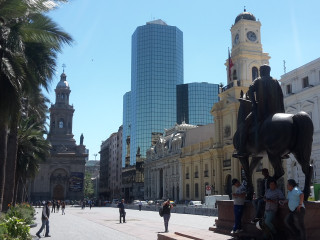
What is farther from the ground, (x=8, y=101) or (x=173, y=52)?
(x=173, y=52)

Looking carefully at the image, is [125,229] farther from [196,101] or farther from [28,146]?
[196,101]

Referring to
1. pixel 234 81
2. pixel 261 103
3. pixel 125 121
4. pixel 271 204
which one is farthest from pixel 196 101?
pixel 271 204

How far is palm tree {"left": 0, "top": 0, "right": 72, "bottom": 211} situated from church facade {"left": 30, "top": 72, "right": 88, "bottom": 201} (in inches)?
3069

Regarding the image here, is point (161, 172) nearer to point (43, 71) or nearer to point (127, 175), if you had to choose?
point (127, 175)

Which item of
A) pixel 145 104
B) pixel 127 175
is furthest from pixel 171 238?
pixel 145 104

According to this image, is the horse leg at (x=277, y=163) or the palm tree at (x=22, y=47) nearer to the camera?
the horse leg at (x=277, y=163)

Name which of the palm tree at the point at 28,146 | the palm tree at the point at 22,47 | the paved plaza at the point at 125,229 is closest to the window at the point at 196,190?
the palm tree at the point at 28,146

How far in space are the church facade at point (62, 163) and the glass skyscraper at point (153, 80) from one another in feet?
82.4

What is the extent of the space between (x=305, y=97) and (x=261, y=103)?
28821mm

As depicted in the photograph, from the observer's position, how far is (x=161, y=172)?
77250 millimetres

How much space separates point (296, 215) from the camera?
6.84 meters

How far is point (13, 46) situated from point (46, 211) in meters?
9.32

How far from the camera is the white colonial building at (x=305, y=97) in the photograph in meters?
33.3

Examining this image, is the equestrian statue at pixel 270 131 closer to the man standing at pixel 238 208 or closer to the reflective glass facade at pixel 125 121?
the man standing at pixel 238 208
